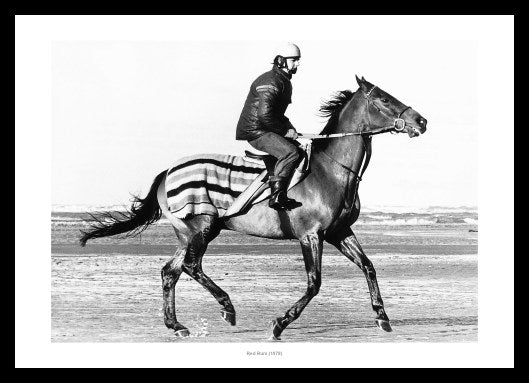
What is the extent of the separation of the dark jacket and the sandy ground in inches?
104

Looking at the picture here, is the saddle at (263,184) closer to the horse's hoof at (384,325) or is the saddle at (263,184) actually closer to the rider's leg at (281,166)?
the rider's leg at (281,166)

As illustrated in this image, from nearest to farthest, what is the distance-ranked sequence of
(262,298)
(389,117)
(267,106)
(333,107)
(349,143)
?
(267,106)
(389,117)
(349,143)
(333,107)
(262,298)

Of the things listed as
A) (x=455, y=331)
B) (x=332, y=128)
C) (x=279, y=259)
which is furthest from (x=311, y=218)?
(x=279, y=259)

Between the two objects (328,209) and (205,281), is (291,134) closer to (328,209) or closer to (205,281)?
(328,209)


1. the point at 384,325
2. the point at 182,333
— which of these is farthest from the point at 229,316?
the point at 384,325

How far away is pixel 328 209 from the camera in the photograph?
45.1 ft

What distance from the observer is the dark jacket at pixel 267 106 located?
541 inches

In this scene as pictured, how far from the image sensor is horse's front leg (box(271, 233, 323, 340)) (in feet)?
44.2

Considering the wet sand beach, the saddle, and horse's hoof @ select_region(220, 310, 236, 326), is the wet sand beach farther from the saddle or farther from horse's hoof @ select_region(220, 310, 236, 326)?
the saddle

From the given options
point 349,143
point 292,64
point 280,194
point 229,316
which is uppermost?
point 292,64

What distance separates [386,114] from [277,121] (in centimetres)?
143

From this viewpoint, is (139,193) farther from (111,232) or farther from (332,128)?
(332,128)
